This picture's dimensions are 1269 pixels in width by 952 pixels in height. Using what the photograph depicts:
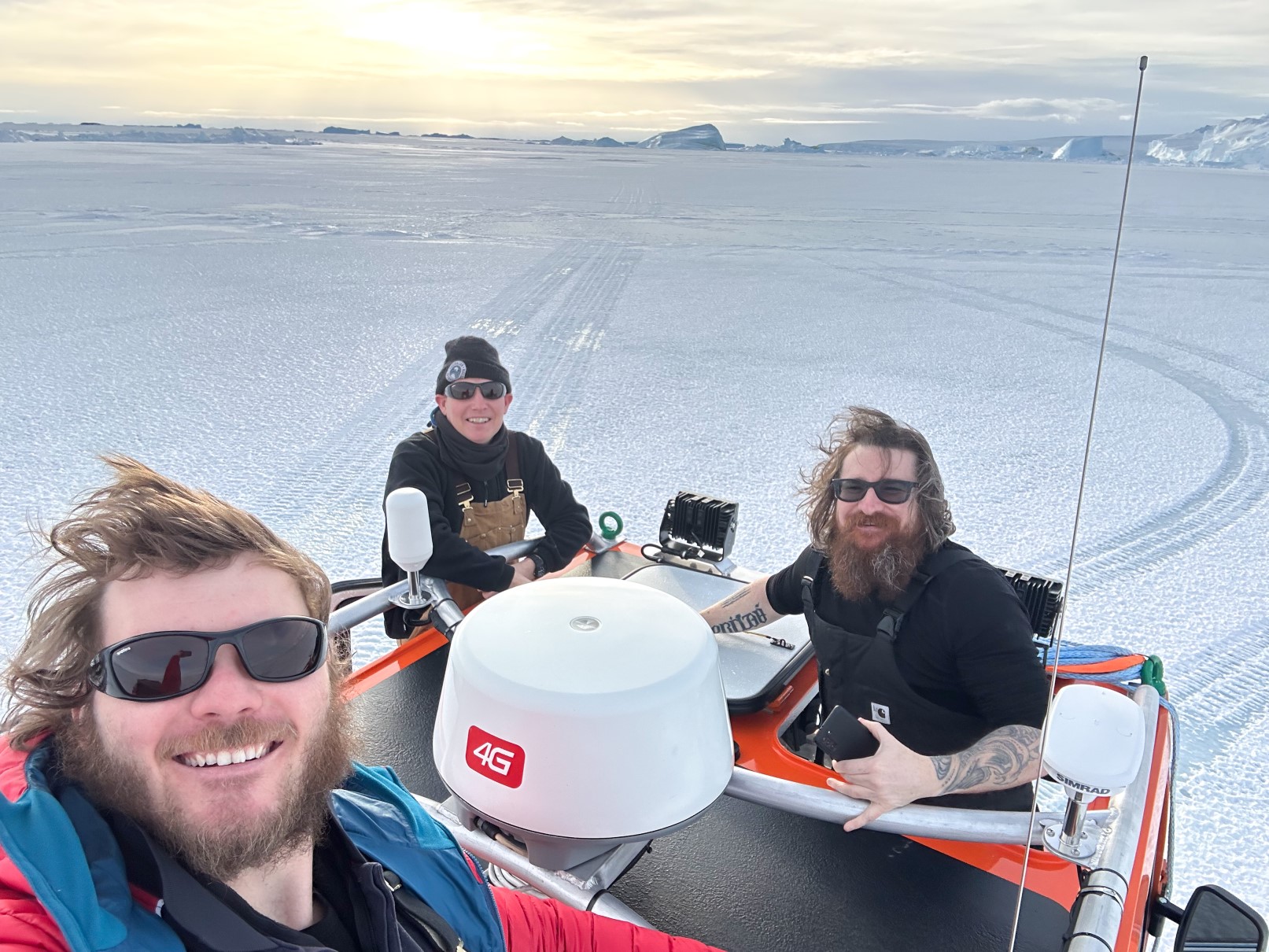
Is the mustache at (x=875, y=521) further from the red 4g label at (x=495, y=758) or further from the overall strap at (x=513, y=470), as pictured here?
the overall strap at (x=513, y=470)

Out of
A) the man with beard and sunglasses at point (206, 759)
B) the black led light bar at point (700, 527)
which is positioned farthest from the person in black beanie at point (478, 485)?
the man with beard and sunglasses at point (206, 759)

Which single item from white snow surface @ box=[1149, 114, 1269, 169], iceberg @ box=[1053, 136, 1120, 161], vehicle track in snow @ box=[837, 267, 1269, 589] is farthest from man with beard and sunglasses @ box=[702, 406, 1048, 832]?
iceberg @ box=[1053, 136, 1120, 161]

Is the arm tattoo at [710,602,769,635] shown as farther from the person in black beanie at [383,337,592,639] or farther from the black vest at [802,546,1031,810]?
the person in black beanie at [383,337,592,639]

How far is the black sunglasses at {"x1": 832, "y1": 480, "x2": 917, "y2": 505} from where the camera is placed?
1977mm

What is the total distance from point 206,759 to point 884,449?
5.00 feet

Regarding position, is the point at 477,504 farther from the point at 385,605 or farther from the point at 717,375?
the point at 717,375

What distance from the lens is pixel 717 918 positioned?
4.99ft

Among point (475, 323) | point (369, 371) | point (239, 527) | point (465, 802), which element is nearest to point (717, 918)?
point (465, 802)

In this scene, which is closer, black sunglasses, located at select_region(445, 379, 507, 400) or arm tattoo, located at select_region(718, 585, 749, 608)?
arm tattoo, located at select_region(718, 585, 749, 608)

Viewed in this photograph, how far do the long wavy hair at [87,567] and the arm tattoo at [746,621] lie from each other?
4.81ft

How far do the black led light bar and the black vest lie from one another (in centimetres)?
85

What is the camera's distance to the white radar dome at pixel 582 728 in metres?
1.07

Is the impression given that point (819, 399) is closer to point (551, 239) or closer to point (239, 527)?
point (239, 527)

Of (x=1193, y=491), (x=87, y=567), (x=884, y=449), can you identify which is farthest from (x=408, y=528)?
(x=1193, y=491)
